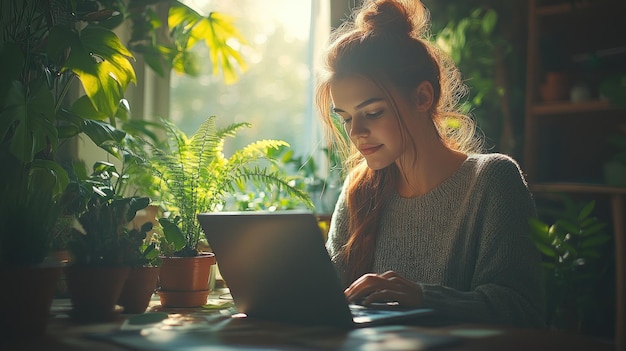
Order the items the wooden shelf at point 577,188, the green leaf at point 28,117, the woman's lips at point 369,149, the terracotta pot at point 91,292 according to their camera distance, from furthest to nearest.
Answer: the wooden shelf at point 577,188 < the woman's lips at point 369,149 < the green leaf at point 28,117 < the terracotta pot at point 91,292

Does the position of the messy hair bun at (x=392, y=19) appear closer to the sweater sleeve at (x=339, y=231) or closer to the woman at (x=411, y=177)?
the woman at (x=411, y=177)

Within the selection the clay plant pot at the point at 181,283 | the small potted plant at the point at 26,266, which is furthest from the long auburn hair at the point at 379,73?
the small potted plant at the point at 26,266

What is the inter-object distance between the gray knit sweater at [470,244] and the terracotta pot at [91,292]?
57 centimetres

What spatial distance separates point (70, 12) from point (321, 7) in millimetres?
1553

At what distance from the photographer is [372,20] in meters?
1.75

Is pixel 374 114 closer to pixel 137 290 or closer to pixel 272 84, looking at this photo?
pixel 137 290

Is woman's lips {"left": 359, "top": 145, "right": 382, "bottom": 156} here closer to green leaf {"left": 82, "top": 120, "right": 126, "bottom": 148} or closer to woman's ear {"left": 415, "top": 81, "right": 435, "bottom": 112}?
woman's ear {"left": 415, "top": 81, "right": 435, "bottom": 112}

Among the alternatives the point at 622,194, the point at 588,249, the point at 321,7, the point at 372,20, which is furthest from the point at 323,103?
the point at 622,194

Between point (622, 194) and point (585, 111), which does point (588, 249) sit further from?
point (585, 111)

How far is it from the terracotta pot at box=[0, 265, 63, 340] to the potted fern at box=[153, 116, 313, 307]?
367 mm

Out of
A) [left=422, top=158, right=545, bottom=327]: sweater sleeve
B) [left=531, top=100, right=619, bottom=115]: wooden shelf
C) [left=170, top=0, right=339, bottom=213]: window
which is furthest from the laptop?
[left=531, top=100, right=619, bottom=115]: wooden shelf

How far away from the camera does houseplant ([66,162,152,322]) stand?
1194 millimetres

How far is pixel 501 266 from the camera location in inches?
56.8

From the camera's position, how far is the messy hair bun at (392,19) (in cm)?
175
